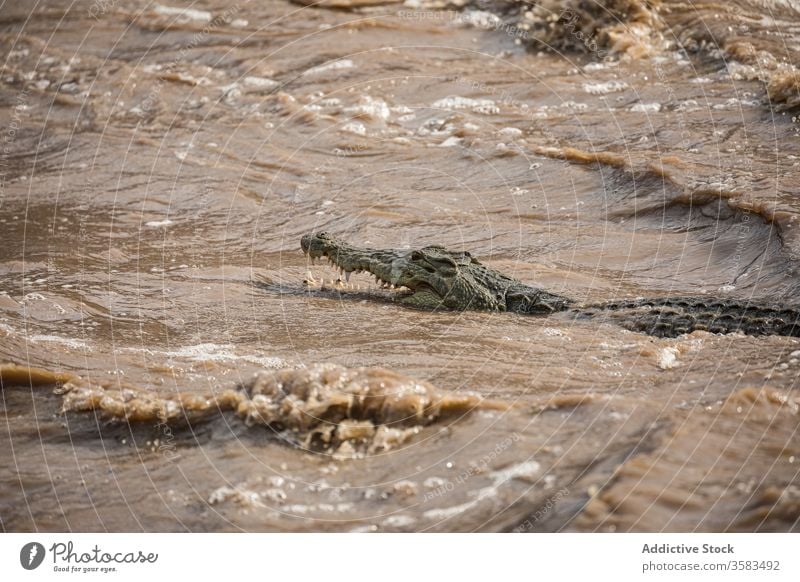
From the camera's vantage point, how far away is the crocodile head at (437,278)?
6.06 metres

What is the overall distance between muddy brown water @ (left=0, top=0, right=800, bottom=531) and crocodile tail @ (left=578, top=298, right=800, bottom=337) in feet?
0.58

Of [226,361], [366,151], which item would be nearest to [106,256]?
[226,361]

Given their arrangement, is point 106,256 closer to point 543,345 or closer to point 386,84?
point 543,345

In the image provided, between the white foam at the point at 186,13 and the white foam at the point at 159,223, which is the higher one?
the white foam at the point at 186,13

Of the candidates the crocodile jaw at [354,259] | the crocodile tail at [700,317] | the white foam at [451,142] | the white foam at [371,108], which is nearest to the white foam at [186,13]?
the white foam at [371,108]

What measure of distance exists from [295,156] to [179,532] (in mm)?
6035

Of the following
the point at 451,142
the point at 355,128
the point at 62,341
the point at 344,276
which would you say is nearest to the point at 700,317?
the point at 344,276

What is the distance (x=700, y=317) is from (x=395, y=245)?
2.77 meters

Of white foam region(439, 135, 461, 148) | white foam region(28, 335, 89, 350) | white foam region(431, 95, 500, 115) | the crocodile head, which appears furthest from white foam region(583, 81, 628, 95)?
white foam region(28, 335, 89, 350)

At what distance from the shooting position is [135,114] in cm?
1012

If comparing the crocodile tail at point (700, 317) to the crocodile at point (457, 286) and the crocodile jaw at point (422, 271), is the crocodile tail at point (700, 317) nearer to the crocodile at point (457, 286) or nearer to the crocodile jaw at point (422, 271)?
the crocodile at point (457, 286)

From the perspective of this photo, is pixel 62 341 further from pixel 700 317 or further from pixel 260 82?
pixel 260 82

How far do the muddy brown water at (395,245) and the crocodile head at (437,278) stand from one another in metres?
0.17

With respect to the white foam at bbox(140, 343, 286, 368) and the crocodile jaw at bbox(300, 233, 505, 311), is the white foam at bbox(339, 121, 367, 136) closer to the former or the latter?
the crocodile jaw at bbox(300, 233, 505, 311)
